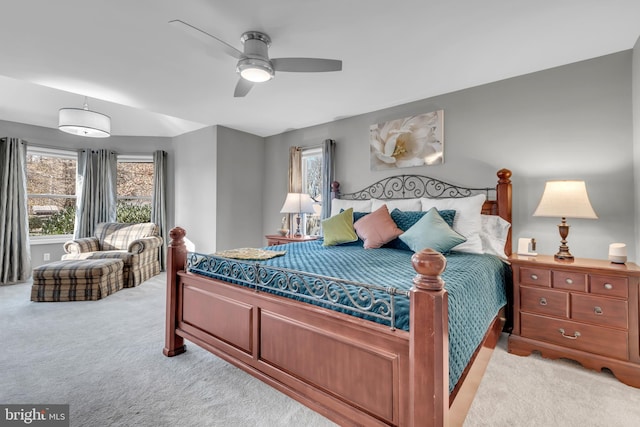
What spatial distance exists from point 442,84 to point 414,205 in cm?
136

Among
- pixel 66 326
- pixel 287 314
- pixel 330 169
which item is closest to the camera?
pixel 287 314

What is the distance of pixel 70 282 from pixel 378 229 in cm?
382

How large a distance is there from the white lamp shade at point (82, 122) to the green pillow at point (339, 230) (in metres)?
3.47

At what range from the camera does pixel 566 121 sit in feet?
8.89

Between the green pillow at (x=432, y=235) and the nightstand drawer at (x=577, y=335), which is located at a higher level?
the green pillow at (x=432, y=235)

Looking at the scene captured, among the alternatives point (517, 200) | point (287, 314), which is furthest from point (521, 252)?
point (287, 314)

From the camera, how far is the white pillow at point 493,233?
2.71 m

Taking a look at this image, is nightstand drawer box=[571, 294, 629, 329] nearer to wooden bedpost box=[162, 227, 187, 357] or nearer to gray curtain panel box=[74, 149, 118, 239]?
wooden bedpost box=[162, 227, 187, 357]

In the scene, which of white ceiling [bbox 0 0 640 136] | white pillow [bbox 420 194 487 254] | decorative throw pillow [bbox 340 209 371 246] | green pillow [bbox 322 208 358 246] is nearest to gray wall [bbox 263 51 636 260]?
white ceiling [bbox 0 0 640 136]

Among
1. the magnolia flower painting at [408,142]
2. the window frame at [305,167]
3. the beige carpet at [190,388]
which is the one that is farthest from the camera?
the window frame at [305,167]

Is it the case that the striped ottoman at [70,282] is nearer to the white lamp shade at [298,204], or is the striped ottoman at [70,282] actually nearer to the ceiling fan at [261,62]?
the white lamp shade at [298,204]

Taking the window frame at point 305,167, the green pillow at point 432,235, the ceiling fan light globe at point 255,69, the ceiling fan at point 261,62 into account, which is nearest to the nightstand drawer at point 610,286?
the green pillow at point 432,235

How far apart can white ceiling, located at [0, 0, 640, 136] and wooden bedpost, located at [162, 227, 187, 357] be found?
1597 millimetres

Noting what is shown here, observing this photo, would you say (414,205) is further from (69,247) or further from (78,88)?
(69,247)
